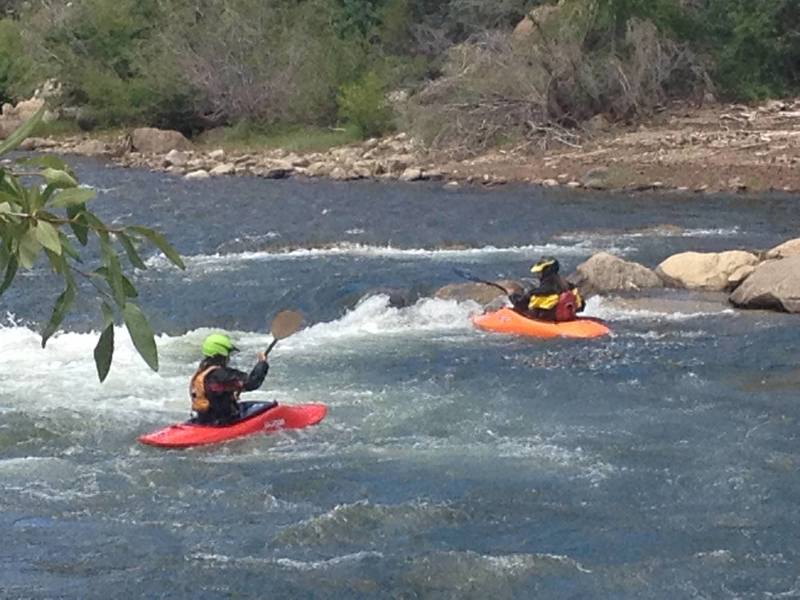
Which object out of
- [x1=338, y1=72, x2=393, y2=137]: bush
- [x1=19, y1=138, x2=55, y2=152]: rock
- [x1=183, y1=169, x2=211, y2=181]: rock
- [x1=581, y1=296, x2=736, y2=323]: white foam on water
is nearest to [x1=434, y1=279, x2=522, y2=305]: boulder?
[x1=581, y1=296, x2=736, y2=323]: white foam on water

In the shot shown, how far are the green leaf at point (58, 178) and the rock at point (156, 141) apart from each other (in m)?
30.8

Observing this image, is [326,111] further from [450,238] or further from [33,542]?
[33,542]

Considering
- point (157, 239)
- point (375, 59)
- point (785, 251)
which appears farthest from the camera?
point (375, 59)

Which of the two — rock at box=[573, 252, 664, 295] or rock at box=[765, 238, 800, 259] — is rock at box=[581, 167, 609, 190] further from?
rock at box=[573, 252, 664, 295]

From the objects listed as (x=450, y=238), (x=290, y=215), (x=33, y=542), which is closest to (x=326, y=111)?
(x=290, y=215)

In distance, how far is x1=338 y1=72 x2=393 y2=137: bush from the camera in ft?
103

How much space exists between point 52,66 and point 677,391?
31330mm

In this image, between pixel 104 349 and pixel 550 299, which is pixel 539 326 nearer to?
pixel 550 299

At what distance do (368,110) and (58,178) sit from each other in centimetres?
2957

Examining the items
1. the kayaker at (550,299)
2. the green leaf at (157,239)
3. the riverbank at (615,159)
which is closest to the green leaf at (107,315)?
the green leaf at (157,239)

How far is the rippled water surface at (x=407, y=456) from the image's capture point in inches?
278

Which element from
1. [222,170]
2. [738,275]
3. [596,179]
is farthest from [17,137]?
[222,170]

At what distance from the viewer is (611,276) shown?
49.9 ft

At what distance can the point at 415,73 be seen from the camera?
34.6 m
